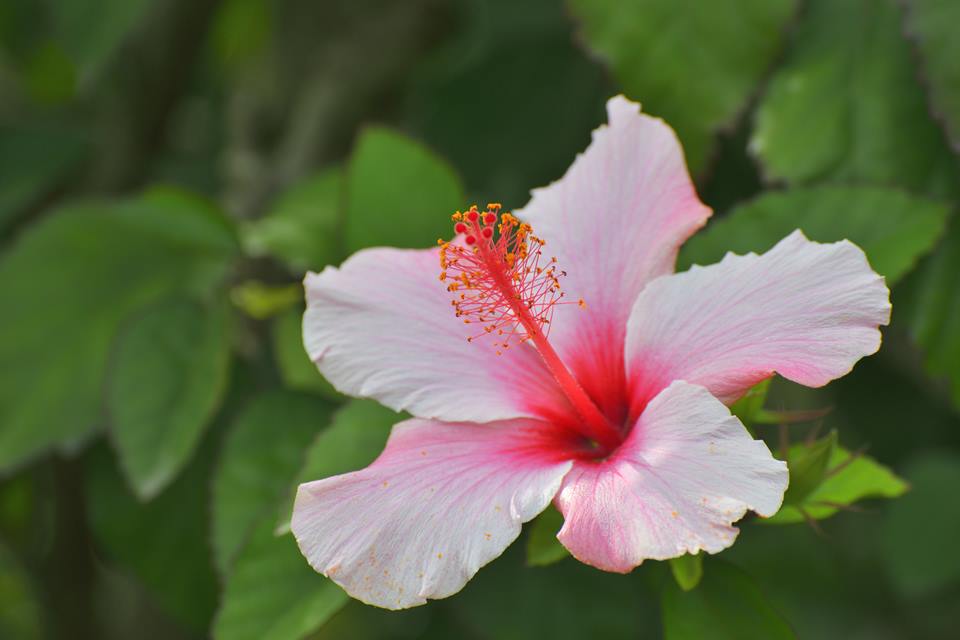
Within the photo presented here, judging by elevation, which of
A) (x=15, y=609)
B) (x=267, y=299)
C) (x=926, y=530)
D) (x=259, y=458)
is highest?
(x=267, y=299)

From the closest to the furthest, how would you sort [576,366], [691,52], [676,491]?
[676,491], [576,366], [691,52]

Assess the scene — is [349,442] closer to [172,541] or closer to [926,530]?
[172,541]

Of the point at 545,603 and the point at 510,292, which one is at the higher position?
the point at 510,292

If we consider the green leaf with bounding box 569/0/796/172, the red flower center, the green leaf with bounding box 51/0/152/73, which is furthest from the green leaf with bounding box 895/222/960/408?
the green leaf with bounding box 51/0/152/73

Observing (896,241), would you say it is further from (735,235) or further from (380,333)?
(380,333)

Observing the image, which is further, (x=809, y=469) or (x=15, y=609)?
(x=15, y=609)

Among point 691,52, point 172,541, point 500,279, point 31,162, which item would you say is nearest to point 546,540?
point 500,279

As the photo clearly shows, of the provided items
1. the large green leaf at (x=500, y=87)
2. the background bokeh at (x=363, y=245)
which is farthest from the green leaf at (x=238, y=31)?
the large green leaf at (x=500, y=87)
